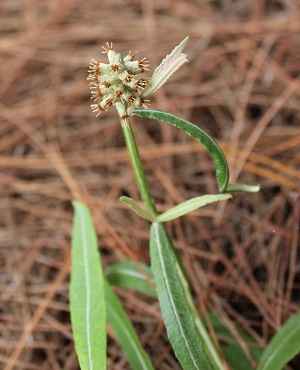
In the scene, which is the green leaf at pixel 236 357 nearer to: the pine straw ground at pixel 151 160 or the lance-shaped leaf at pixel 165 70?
the pine straw ground at pixel 151 160

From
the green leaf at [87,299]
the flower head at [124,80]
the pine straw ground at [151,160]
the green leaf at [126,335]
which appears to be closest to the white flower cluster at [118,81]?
the flower head at [124,80]

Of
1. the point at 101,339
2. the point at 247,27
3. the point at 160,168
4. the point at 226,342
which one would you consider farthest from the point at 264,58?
the point at 101,339

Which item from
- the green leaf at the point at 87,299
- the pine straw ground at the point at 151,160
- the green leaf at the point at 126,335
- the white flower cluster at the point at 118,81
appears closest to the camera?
the white flower cluster at the point at 118,81

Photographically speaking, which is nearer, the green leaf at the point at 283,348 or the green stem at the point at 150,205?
the green stem at the point at 150,205

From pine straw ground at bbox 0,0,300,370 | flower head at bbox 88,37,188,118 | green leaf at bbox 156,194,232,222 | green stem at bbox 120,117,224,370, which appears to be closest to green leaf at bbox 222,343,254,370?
pine straw ground at bbox 0,0,300,370

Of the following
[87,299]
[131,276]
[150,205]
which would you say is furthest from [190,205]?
[131,276]

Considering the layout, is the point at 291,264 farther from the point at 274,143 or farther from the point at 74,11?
the point at 74,11

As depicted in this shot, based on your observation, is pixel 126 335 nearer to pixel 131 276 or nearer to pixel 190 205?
pixel 131 276
